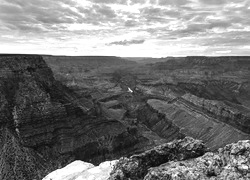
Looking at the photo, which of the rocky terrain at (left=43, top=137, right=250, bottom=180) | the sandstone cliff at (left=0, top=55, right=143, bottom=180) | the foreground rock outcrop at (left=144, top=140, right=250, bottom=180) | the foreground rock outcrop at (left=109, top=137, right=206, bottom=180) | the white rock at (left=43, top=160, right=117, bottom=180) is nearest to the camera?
the foreground rock outcrop at (left=144, top=140, right=250, bottom=180)

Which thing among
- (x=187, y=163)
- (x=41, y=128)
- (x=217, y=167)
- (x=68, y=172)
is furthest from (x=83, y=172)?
(x=41, y=128)

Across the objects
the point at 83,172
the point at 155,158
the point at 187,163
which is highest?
the point at 187,163

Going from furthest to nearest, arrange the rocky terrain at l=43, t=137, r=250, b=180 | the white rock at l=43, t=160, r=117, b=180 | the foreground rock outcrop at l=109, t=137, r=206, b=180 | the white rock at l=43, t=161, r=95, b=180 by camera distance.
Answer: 1. the white rock at l=43, t=161, r=95, b=180
2. the white rock at l=43, t=160, r=117, b=180
3. the foreground rock outcrop at l=109, t=137, r=206, b=180
4. the rocky terrain at l=43, t=137, r=250, b=180

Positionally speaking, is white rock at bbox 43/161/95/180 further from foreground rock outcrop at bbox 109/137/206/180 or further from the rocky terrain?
the rocky terrain

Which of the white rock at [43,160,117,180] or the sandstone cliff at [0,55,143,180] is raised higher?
the white rock at [43,160,117,180]

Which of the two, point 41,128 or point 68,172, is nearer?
point 68,172

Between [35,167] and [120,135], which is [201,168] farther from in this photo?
[120,135]

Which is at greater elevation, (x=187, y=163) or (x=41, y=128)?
(x=187, y=163)

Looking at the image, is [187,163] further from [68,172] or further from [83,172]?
[68,172]

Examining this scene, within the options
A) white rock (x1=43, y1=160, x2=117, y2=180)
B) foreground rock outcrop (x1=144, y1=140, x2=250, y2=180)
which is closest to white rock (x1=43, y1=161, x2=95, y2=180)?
white rock (x1=43, y1=160, x2=117, y2=180)

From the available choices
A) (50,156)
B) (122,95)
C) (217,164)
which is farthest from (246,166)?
(122,95)

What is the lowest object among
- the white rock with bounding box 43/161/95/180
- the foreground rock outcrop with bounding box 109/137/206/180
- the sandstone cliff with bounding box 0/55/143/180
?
the sandstone cliff with bounding box 0/55/143/180

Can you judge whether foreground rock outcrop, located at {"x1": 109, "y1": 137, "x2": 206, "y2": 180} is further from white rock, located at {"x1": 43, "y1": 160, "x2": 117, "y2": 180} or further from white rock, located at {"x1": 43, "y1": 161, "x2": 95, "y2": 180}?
white rock, located at {"x1": 43, "y1": 161, "x2": 95, "y2": 180}

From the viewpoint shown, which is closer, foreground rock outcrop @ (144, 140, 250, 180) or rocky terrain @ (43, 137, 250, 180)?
foreground rock outcrop @ (144, 140, 250, 180)
